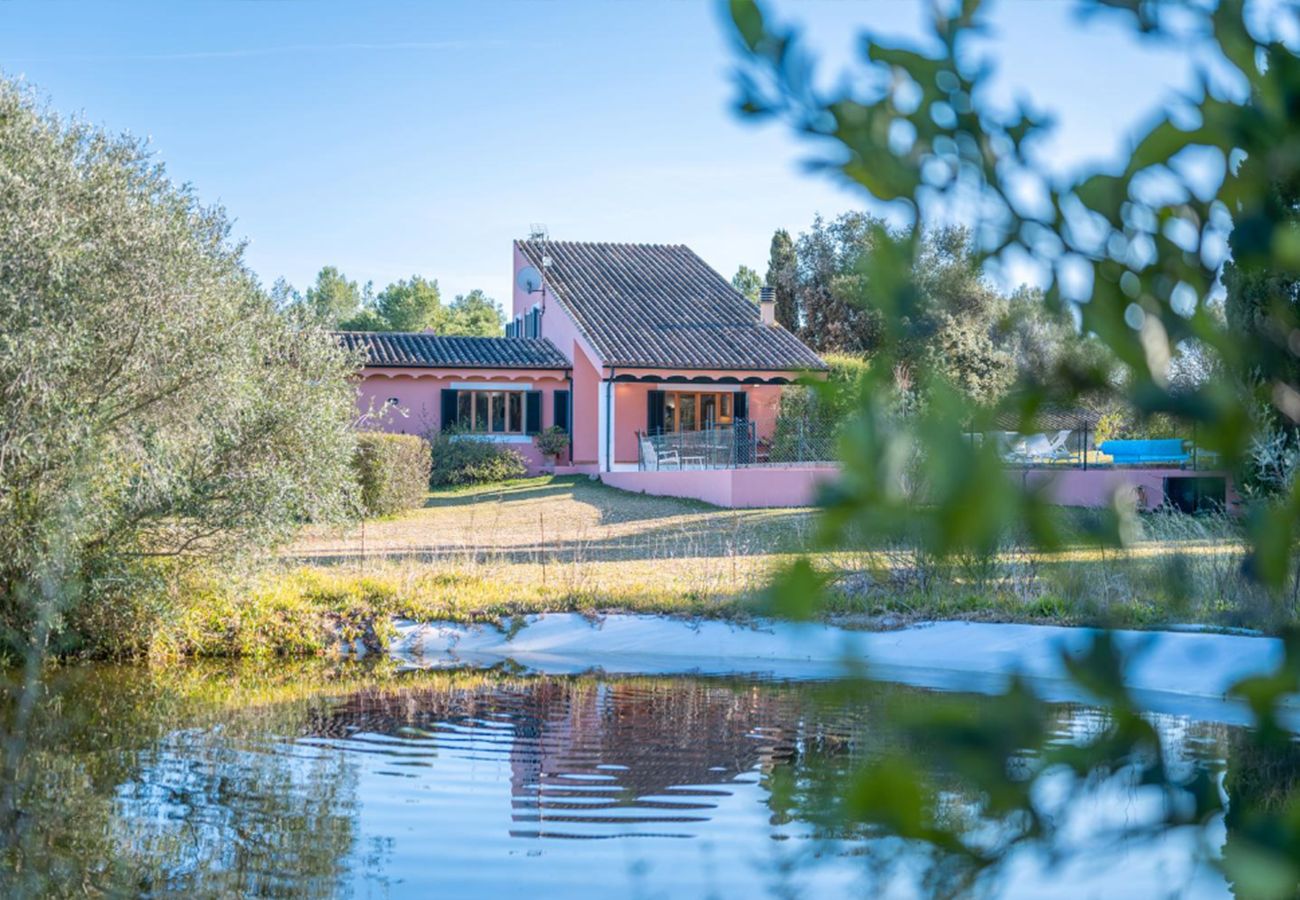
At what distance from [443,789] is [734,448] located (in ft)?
55.8

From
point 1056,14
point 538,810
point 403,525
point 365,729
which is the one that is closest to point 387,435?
point 403,525

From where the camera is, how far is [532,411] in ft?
102

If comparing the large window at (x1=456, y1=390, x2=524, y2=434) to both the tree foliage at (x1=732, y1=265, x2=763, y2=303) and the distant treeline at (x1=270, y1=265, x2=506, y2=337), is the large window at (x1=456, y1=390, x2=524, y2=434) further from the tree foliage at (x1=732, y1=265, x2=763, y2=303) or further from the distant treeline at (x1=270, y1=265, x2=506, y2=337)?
the tree foliage at (x1=732, y1=265, x2=763, y2=303)

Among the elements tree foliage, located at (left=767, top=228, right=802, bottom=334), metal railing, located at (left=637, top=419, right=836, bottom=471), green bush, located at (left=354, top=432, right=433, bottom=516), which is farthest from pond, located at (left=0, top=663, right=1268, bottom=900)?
tree foliage, located at (left=767, top=228, right=802, bottom=334)

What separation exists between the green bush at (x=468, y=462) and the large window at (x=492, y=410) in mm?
1270

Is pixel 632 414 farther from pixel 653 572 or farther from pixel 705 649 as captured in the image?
pixel 705 649

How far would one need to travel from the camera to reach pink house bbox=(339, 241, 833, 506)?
3000 centimetres

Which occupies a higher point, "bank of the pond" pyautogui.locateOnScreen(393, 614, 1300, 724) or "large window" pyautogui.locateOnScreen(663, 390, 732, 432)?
"large window" pyautogui.locateOnScreen(663, 390, 732, 432)

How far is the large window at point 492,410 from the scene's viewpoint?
3081 cm

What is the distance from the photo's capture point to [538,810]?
321 inches

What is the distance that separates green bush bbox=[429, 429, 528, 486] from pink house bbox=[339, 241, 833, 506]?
0.72 meters

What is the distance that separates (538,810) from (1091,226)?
292 inches

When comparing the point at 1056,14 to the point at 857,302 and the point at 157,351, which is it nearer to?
the point at 857,302

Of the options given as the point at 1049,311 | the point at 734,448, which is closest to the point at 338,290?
the point at 734,448
